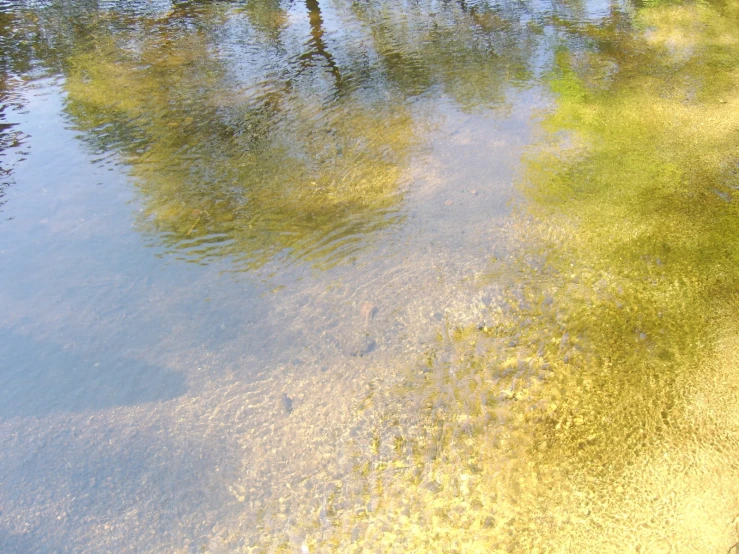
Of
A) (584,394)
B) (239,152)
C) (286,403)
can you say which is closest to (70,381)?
(286,403)

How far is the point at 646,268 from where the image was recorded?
8.71 ft

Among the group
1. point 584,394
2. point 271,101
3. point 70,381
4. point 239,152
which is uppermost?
point 271,101

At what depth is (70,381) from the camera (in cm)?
236

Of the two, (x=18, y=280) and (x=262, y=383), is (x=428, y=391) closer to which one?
(x=262, y=383)

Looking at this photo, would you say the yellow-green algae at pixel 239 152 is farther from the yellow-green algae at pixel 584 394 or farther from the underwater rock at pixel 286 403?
the yellow-green algae at pixel 584 394

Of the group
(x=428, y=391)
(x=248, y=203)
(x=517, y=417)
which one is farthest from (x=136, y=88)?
(x=517, y=417)

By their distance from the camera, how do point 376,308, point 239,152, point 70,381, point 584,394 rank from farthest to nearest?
point 239,152, point 376,308, point 70,381, point 584,394

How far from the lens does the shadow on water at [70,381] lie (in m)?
2.28

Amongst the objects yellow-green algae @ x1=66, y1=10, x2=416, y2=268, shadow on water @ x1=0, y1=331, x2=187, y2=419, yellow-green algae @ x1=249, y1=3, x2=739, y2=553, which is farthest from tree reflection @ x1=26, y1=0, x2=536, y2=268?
yellow-green algae @ x1=249, y1=3, x2=739, y2=553

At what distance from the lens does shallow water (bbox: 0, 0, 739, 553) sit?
1.91m

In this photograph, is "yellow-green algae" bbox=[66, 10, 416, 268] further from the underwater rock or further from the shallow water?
the underwater rock

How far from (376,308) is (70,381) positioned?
1.39m

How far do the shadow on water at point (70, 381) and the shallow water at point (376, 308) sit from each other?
0.04 ft

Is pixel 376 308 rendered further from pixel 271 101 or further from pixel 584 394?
pixel 271 101
